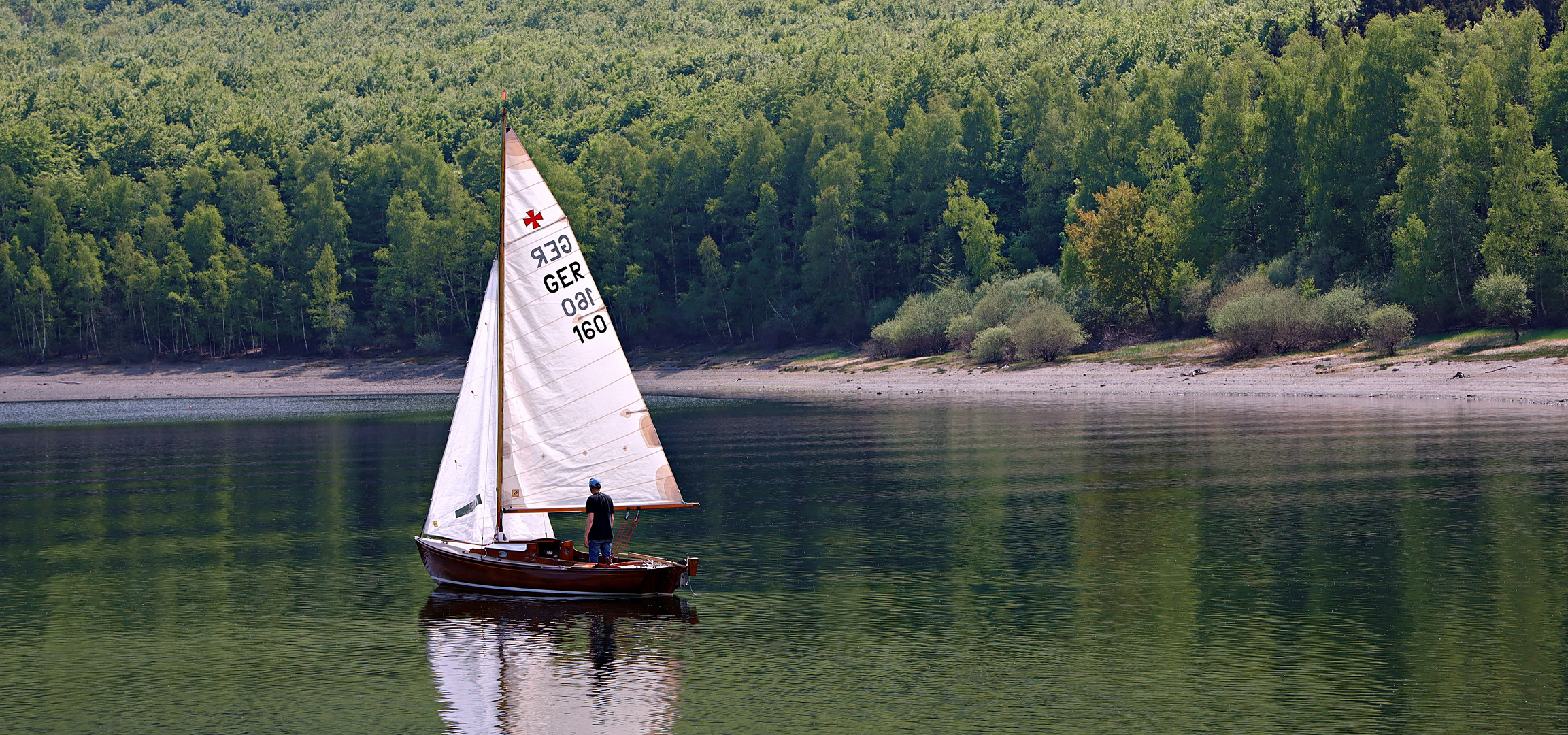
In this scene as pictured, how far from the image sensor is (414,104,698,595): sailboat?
27.1 m

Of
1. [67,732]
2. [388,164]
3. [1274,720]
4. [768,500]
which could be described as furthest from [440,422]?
[388,164]

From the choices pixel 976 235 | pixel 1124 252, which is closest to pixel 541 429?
pixel 1124 252

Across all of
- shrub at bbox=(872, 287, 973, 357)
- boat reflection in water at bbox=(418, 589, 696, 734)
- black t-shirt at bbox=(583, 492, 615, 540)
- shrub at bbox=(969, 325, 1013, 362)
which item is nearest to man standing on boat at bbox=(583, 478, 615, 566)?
black t-shirt at bbox=(583, 492, 615, 540)

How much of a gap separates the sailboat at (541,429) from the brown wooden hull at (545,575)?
0.09 feet

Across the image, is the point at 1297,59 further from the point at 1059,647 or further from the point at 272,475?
the point at 1059,647

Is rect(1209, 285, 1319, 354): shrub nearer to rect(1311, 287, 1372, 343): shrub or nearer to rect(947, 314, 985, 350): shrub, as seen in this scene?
rect(1311, 287, 1372, 343): shrub

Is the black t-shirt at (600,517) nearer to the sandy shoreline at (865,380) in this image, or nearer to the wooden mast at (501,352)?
the wooden mast at (501,352)

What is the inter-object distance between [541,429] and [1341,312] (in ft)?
212

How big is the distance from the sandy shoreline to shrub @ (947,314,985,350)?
3138 mm

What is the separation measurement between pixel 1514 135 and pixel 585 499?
228 ft

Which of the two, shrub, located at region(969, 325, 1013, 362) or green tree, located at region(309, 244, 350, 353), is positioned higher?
green tree, located at region(309, 244, 350, 353)

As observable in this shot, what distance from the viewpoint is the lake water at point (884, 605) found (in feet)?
64.9

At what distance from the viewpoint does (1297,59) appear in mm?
98375

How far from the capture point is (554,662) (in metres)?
22.9
